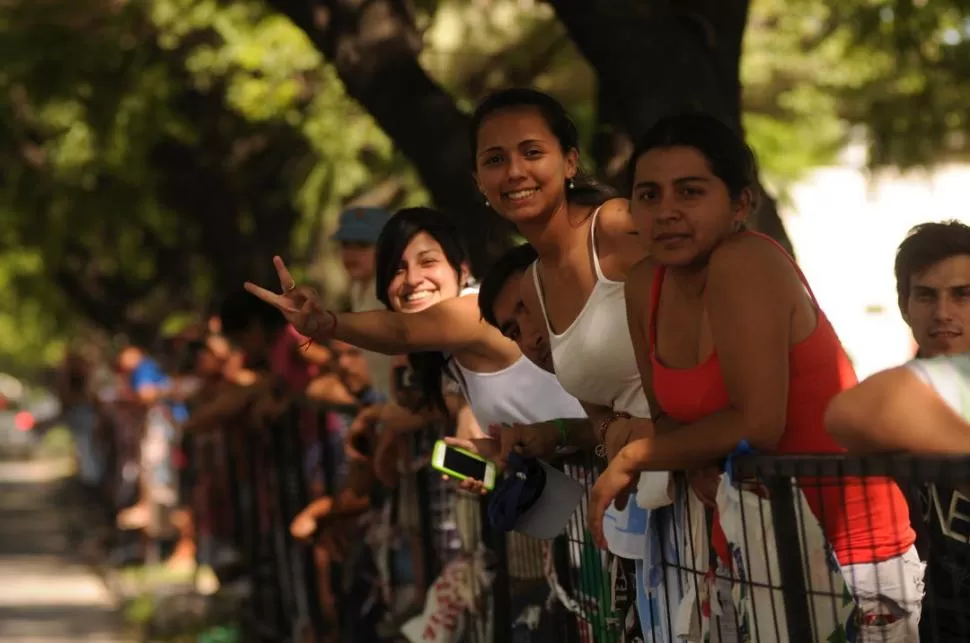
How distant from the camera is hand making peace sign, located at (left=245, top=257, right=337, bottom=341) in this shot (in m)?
5.05

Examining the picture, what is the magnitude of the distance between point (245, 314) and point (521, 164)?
515 cm

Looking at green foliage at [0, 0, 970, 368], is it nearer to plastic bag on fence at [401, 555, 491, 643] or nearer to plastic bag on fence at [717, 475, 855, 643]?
plastic bag on fence at [401, 555, 491, 643]

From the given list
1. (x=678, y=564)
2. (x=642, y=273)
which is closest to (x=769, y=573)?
(x=678, y=564)

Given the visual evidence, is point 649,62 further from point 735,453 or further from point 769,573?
point 769,573

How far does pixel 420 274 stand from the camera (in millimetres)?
6262

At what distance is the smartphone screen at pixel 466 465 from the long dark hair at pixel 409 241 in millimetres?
894

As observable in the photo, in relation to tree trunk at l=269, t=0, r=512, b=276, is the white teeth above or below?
below

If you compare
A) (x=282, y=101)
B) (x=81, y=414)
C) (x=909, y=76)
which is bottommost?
(x=909, y=76)

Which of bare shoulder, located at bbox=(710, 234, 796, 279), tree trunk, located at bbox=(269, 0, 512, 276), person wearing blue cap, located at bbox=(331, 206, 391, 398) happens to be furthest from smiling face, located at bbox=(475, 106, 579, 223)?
tree trunk, located at bbox=(269, 0, 512, 276)

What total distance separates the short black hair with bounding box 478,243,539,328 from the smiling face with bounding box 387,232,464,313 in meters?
0.70

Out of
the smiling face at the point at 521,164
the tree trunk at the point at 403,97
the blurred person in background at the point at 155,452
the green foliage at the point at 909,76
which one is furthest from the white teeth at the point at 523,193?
the blurred person in background at the point at 155,452

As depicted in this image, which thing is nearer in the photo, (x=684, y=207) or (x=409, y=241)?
(x=684, y=207)

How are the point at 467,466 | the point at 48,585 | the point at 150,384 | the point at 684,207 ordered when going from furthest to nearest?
1. the point at 150,384
2. the point at 48,585
3. the point at 467,466
4. the point at 684,207

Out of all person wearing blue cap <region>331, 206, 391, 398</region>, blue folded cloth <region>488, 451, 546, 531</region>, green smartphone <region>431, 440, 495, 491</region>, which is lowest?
blue folded cloth <region>488, 451, 546, 531</region>
